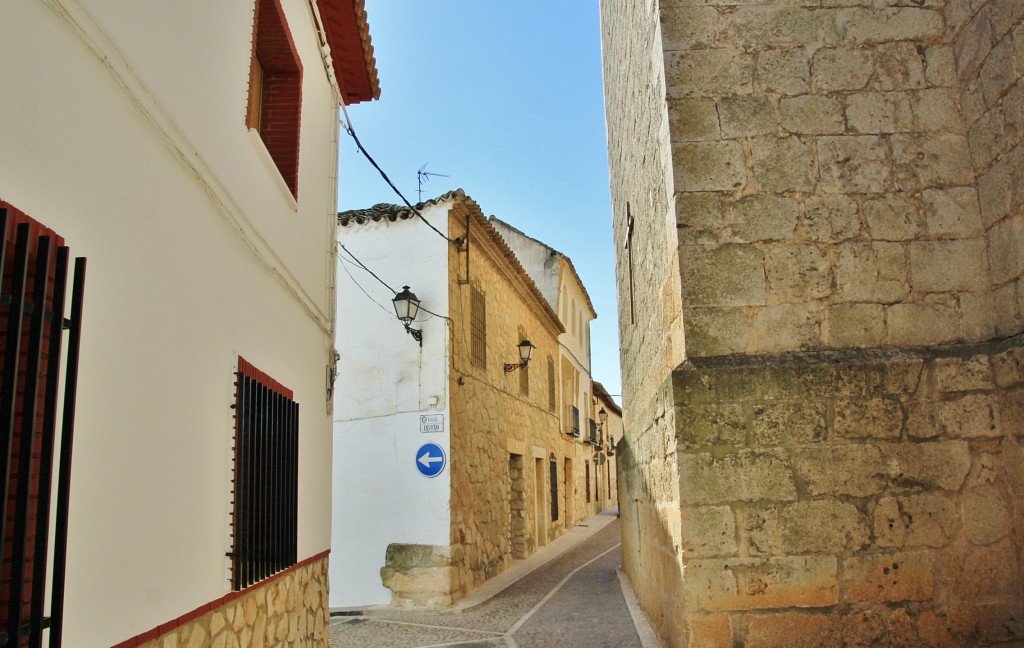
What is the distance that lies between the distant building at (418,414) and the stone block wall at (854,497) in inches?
233

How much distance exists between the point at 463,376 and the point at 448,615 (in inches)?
116

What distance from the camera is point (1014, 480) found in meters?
3.89

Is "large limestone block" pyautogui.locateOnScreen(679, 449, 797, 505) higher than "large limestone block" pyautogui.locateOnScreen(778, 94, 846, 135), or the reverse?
"large limestone block" pyautogui.locateOnScreen(778, 94, 846, 135)

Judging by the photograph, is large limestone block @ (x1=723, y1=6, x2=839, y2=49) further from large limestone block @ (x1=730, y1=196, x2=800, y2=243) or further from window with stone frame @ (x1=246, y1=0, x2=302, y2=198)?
window with stone frame @ (x1=246, y1=0, x2=302, y2=198)

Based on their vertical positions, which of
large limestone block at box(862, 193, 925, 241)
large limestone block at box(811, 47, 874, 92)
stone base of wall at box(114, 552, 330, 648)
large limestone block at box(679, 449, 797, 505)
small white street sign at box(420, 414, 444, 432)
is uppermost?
large limestone block at box(811, 47, 874, 92)

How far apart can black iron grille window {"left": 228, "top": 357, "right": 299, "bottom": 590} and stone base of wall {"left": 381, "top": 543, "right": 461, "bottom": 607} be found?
455 cm

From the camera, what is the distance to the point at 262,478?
14.1ft

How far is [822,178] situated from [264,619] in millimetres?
3780

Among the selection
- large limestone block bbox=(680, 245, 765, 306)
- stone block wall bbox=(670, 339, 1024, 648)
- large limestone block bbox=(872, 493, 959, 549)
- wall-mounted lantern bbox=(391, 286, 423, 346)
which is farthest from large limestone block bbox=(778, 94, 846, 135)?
wall-mounted lantern bbox=(391, 286, 423, 346)

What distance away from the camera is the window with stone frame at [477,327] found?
36.4ft

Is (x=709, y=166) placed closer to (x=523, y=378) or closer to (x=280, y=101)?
(x=280, y=101)

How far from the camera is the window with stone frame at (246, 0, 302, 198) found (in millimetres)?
5195

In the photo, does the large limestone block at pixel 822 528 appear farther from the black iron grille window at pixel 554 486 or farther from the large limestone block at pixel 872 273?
the black iron grille window at pixel 554 486

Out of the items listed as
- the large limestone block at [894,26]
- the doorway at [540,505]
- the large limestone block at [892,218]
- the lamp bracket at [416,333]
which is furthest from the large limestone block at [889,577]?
the doorway at [540,505]
